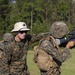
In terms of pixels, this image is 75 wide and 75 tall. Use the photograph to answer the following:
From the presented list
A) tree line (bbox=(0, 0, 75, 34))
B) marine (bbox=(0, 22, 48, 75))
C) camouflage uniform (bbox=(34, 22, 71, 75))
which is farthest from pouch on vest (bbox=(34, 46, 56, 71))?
tree line (bbox=(0, 0, 75, 34))

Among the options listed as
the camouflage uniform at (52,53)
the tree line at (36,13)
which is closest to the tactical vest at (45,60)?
the camouflage uniform at (52,53)

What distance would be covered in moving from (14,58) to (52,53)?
3.99ft

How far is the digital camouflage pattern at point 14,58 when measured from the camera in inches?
227

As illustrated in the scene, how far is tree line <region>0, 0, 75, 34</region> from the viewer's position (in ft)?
186

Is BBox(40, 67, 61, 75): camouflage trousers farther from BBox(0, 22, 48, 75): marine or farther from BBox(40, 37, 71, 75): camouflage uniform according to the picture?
BBox(0, 22, 48, 75): marine

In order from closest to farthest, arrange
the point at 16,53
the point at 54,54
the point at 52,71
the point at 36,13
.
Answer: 1. the point at 54,54
2. the point at 52,71
3. the point at 16,53
4. the point at 36,13

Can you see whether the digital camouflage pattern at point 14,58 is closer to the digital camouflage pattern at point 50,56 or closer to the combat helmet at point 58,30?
the digital camouflage pattern at point 50,56

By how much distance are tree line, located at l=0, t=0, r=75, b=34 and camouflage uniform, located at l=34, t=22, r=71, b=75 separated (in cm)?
4848

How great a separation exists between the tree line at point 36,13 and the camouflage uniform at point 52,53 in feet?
159

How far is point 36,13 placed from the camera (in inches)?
2436

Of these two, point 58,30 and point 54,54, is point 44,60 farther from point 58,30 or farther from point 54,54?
point 58,30

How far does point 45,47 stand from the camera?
505 centimetres

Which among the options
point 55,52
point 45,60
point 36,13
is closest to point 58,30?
point 55,52

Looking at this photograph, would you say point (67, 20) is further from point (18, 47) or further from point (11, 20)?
point (18, 47)
